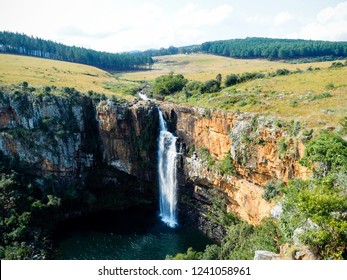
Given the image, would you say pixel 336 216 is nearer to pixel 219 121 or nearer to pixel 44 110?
pixel 219 121

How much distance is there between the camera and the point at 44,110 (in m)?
48.1

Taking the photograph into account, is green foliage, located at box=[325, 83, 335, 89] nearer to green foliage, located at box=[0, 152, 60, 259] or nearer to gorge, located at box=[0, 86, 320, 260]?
gorge, located at box=[0, 86, 320, 260]

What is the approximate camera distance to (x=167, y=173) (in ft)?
A: 167

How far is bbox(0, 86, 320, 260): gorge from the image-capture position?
1688 inches

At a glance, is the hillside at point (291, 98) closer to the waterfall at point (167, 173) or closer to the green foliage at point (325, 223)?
the waterfall at point (167, 173)

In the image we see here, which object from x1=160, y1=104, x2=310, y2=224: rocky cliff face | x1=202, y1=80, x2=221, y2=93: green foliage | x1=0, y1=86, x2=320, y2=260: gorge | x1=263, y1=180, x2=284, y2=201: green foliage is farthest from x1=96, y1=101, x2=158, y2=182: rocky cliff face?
x1=263, y1=180, x2=284, y2=201: green foliage

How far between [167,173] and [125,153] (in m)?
7.72

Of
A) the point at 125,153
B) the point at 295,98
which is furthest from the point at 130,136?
the point at 295,98

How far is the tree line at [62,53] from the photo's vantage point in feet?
363

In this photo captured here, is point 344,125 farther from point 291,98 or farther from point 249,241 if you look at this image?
point 249,241

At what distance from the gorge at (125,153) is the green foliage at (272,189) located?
10.9 feet

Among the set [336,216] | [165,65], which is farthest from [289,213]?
[165,65]

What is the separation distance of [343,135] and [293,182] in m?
6.80

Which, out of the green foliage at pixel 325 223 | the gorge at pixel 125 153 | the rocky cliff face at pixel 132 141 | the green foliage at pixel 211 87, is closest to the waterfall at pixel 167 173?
the gorge at pixel 125 153
